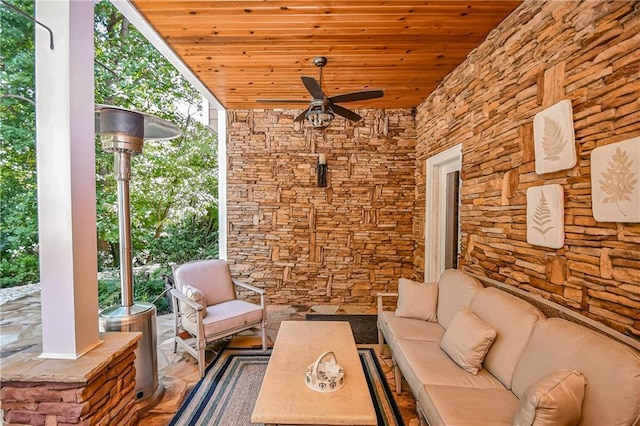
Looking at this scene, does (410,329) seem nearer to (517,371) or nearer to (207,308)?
(517,371)

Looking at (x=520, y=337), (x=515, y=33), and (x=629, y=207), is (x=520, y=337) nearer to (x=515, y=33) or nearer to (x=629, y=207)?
(x=629, y=207)

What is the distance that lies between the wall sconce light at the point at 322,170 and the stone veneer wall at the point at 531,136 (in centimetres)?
174

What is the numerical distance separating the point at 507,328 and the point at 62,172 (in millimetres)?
2700

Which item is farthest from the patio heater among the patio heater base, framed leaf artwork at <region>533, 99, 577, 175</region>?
framed leaf artwork at <region>533, 99, 577, 175</region>

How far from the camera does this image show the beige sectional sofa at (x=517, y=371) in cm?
102

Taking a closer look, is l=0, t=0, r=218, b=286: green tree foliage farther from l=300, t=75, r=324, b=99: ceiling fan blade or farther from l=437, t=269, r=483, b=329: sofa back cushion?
l=437, t=269, r=483, b=329: sofa back cushion

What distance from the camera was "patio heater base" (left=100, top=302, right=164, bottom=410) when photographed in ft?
5.98

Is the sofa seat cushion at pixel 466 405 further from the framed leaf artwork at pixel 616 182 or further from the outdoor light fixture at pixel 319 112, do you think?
the outdoor light fixture at pixel 319 112

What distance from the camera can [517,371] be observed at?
146cm

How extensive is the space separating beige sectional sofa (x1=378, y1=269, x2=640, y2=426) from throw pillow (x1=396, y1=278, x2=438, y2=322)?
0.15 m

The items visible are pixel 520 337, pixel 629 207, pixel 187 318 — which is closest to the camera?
pixel 629 207

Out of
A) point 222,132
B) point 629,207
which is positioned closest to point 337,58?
point 222,132

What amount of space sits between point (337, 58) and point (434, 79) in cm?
126

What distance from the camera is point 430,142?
134 inches
